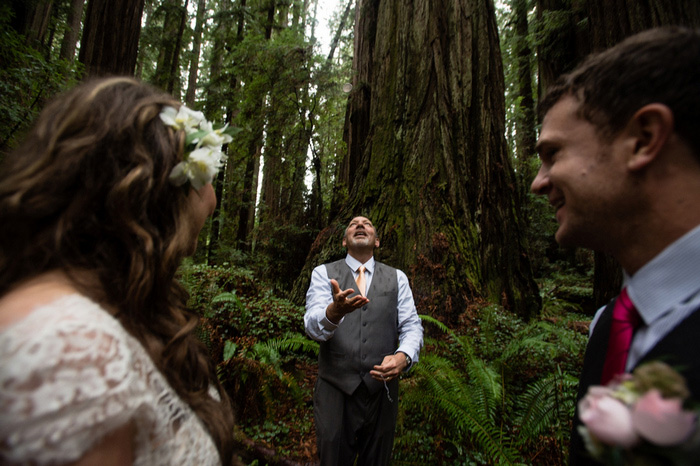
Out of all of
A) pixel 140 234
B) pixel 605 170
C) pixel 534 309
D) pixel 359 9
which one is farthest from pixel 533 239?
pixel 140 234

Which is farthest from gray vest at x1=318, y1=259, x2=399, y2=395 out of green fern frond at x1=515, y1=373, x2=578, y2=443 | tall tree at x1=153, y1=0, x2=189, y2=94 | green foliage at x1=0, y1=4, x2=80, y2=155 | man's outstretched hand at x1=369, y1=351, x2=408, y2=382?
tall tree at x1=153, y1=0, x2=189, y2=94

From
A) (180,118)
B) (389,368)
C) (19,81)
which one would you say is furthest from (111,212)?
(19,81)

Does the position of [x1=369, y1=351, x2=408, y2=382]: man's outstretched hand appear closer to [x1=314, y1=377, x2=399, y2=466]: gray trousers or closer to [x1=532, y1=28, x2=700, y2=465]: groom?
[x1=314, y1=377, x2=399, y2=466]: gray trousers

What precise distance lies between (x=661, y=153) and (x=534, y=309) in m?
6.06

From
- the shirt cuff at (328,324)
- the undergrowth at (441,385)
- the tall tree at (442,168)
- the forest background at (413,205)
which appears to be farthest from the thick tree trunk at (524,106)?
the shirt cuff at (328,324)

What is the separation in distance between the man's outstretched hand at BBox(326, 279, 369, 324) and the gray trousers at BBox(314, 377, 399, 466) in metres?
0.74

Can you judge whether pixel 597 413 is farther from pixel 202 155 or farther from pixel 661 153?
pixel 202 155

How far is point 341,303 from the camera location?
2.72 meters

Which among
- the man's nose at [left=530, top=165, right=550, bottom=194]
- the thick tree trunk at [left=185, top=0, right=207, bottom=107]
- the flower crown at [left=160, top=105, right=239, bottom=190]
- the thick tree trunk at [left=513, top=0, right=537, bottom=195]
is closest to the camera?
the flower crown at [left=160, top=105, right=239, bottom=190]

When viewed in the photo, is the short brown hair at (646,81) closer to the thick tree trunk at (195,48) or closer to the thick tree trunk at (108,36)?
the thick tree trunk at (108,36)

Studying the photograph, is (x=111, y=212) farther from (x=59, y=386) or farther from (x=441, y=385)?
(x=441, y=385)

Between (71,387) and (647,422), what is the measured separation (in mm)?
1193

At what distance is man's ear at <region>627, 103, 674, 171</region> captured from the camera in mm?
1068

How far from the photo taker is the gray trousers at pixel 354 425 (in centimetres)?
305
